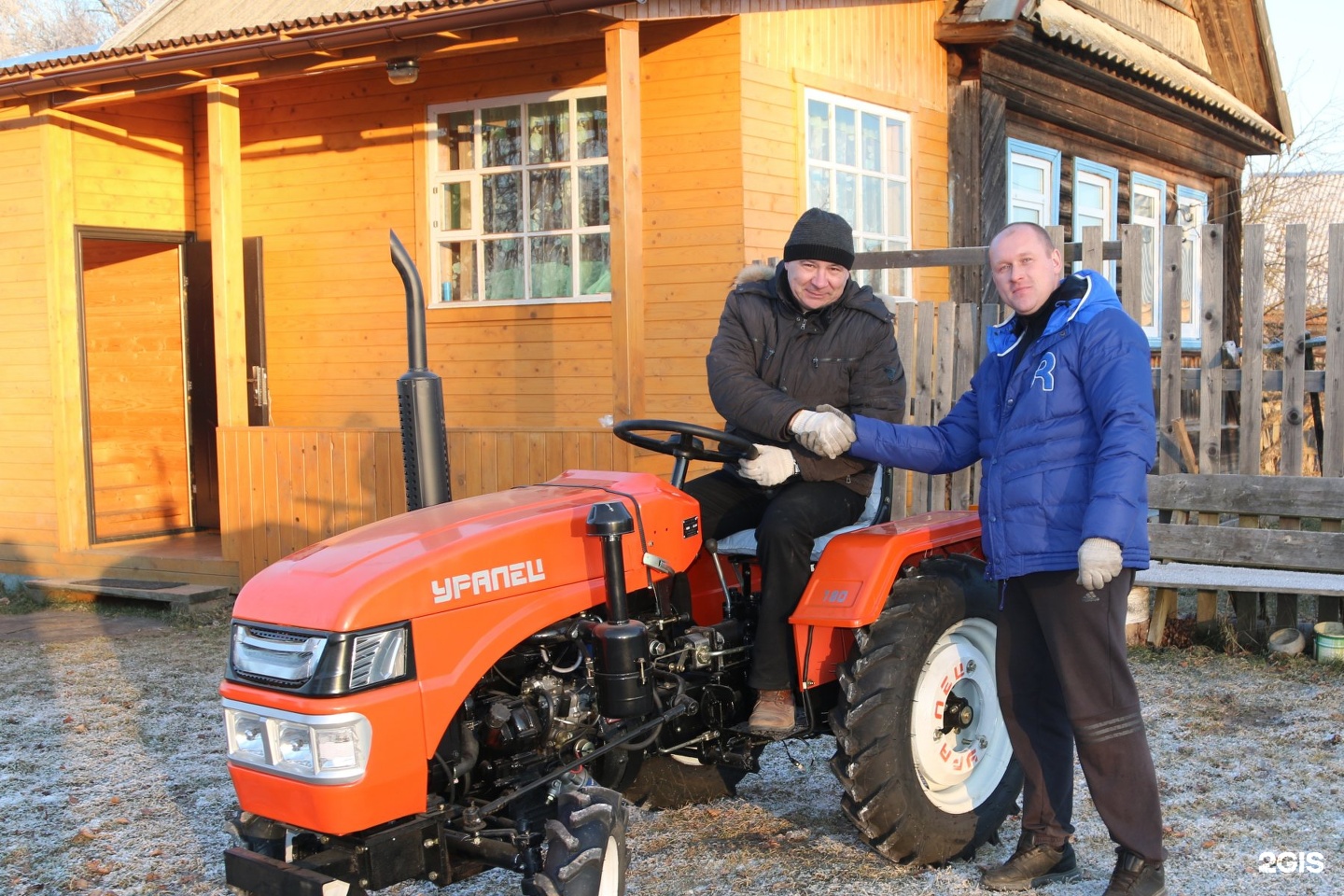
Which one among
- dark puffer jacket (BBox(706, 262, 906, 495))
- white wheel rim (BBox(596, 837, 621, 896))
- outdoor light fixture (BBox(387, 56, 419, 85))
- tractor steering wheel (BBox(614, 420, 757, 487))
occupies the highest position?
outdoor light fixture (BBox(387, 56, 419, 85))

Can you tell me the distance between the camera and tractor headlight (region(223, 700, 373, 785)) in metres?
2.74

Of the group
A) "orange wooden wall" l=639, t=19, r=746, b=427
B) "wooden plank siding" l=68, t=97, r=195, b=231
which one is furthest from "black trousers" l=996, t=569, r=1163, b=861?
"wooden plank siding" l=68, t=97, r=195, b=231

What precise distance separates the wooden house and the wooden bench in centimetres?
297

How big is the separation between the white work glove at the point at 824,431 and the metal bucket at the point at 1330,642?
350 cm

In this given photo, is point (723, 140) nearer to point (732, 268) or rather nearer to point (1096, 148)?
point (732, 268)

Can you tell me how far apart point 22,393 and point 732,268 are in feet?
17.8

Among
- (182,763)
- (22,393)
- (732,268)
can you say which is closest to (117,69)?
(22,393)

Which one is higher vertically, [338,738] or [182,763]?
[338,738]

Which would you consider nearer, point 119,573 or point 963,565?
point 963,565

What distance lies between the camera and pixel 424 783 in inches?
113

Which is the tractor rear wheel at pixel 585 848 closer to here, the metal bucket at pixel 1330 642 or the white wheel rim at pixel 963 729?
the white wheel rim at pixel 963 729

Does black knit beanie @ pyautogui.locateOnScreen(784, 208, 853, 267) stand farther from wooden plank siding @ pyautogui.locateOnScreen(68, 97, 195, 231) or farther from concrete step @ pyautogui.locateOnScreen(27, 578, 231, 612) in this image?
wooden plank siding @ pyautogui.locateOnScreen(68, 97, 195, 231)

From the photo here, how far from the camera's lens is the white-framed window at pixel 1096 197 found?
1222 cm

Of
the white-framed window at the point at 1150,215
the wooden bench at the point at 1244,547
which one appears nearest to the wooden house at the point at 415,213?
the white-framed window at the point at 1150,215
